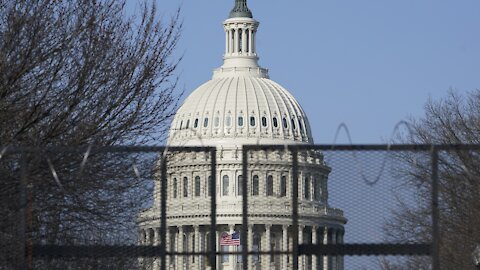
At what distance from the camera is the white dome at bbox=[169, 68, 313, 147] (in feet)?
609

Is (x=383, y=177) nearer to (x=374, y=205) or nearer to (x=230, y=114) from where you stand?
(x=374, y=205)

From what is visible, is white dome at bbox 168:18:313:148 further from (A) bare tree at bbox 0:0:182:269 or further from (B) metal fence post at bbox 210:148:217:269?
(B) metal fence post at bbox 210:148:217:269

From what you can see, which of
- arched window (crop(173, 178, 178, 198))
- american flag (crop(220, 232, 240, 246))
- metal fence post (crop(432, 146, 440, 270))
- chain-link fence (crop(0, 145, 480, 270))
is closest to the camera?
metal fence post (crop(432, 146, 440, 270))

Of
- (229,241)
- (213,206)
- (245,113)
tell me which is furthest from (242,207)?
(245,113)

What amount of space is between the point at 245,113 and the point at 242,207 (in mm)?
168499

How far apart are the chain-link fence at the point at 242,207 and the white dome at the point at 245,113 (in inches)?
6107

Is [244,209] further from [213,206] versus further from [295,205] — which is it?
[295,205]

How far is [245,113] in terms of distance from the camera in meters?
190

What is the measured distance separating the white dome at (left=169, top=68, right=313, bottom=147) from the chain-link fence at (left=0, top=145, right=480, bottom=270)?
155m

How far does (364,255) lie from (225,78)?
17566cm

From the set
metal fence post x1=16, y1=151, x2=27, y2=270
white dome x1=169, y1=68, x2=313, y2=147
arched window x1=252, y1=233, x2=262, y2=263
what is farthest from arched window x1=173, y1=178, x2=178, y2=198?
white dome x1=169, y1=68, x2=313, y2=147

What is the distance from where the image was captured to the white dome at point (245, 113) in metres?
186

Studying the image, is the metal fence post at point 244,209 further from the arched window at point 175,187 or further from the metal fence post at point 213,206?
the arched window at point 175,187

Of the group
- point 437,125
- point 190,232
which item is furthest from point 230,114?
point 190,232
